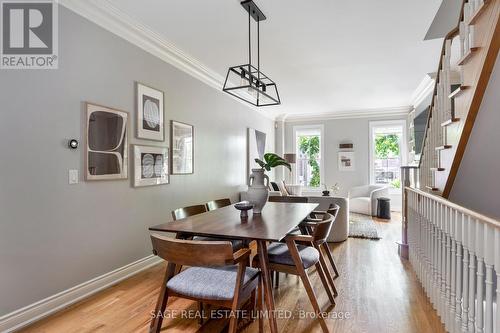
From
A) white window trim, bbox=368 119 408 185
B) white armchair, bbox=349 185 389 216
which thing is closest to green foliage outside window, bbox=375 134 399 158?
white window trim, bbox=368 119 408 185

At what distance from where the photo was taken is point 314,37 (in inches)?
125

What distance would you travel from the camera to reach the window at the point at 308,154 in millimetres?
7777

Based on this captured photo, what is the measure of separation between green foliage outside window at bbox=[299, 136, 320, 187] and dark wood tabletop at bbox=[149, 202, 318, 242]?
5.49 meters

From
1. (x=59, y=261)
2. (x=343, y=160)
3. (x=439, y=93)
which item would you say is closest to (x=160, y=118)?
(x=59, y=261)

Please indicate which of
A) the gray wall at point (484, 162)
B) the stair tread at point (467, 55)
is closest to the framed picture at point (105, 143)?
the stair tread at point (467, 55)

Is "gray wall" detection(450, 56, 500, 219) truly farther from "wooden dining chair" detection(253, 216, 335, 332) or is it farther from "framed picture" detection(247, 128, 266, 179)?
"framed picture" detection(247, 128, 266, 179)

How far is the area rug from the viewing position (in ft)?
14.7

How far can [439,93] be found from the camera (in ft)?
8.21

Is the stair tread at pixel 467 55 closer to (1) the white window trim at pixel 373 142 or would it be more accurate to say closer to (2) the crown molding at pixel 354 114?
(2) the crown molding at pixel 354 114

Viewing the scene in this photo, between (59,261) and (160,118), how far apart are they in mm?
1782

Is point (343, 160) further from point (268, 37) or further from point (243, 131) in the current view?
point (268, 37)

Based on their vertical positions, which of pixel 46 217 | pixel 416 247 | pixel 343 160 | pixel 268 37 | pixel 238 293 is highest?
pixel 268 37

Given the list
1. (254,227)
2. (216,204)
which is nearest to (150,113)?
(216,204)

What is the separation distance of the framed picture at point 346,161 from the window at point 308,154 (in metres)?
0.54
